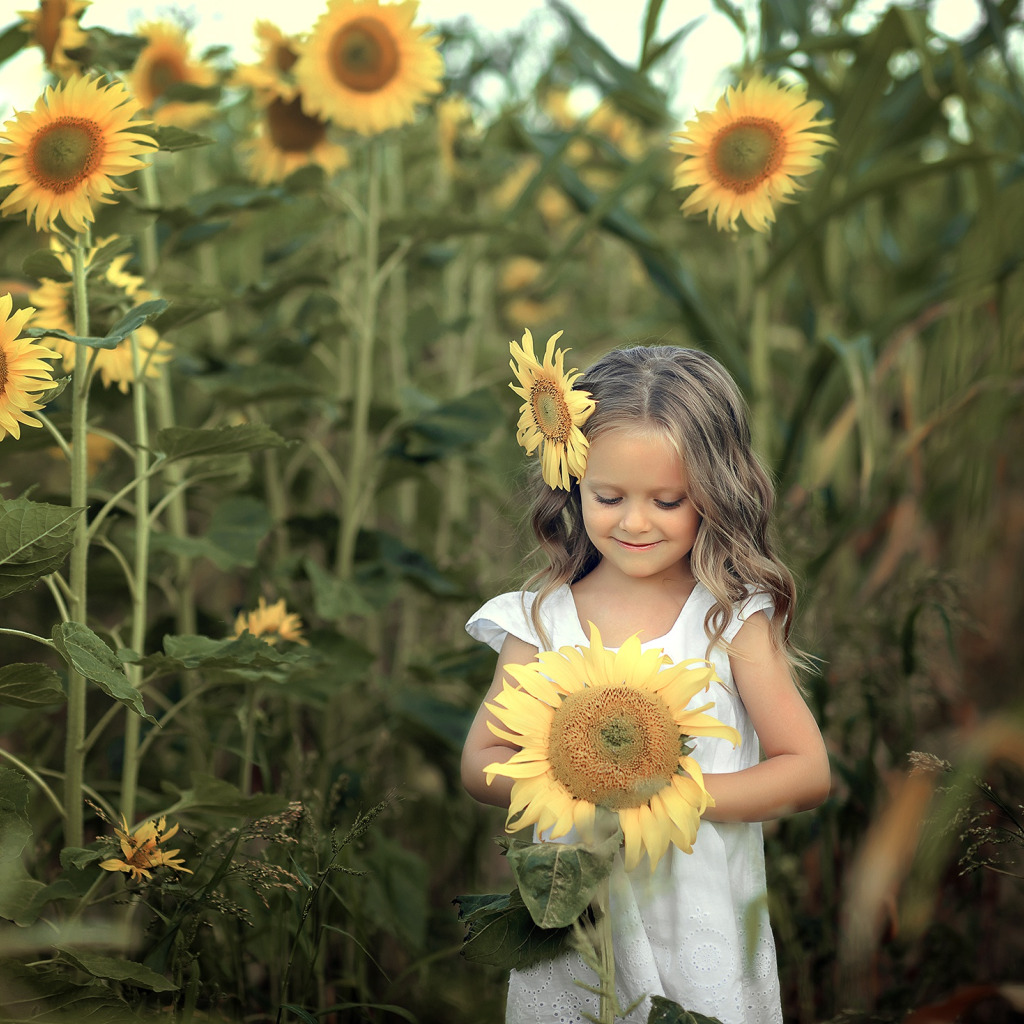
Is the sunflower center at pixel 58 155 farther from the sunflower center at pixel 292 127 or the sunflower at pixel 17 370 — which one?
the sunflower center at pixel 292 127

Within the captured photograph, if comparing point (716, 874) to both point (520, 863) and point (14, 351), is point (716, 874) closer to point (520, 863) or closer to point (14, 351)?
point (520, 863)

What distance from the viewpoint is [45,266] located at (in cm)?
121

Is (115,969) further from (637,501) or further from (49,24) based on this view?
(49,24)

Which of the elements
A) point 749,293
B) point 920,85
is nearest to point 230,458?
point 749,293

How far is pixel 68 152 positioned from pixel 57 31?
18.7 inches

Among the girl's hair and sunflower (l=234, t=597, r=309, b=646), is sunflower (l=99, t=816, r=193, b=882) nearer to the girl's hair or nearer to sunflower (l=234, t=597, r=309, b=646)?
sunflower (l=234, t=597, r=309, b=646)

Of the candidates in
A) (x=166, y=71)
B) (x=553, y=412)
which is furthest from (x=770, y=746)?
(x=166, y=71)

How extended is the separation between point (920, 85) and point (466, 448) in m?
1.17

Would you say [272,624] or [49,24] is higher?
[49,24]

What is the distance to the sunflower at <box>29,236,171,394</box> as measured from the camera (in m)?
1.34

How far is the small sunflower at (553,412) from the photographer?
1028 mm

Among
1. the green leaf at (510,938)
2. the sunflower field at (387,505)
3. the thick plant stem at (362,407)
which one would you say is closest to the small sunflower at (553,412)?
the sunflower field at (387,505)

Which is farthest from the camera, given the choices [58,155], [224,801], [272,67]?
[272,67]

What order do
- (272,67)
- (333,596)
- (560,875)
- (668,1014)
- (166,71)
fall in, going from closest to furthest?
1. (560,875)
2. (668,1014)
3. (333,596)
4. (272,67)
5. (166,71)
